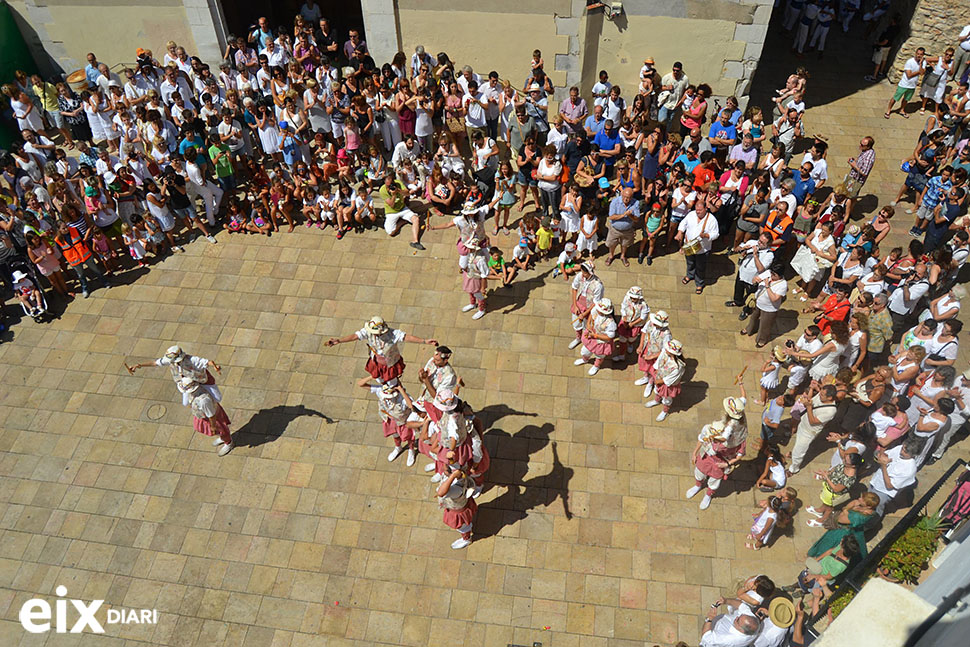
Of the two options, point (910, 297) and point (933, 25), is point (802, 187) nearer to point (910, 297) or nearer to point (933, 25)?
point (910, 297)

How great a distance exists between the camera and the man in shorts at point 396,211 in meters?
13.8

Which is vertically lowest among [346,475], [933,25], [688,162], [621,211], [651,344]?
[346,475]

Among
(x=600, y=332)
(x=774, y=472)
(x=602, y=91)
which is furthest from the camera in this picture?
(x=602, y=91)

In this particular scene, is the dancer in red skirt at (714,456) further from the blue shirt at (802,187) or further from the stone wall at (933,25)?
the stone wall at (933,25)

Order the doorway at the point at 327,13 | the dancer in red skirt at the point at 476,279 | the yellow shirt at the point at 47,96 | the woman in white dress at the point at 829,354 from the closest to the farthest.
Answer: the woman in white dress at the point at 829,354 → the dancer in red skirt at the point at 476,279 → the yellow shirt at the point at 47,96 → the doorway at the point at 327,13

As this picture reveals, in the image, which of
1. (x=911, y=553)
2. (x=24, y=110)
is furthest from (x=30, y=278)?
(x=911, y=553)

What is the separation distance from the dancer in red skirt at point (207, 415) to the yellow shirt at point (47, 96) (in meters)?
10.0

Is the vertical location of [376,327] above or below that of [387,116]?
below

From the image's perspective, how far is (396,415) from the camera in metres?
10.1

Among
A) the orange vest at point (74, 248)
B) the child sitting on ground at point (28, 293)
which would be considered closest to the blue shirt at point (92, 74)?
the orange vest at point (74, 248)

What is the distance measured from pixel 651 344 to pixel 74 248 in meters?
10.4

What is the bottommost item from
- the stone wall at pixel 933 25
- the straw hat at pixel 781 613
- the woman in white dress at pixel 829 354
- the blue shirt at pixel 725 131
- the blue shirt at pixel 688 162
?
the straw hat at pixel 781 613

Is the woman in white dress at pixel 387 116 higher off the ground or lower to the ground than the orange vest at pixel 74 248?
higher

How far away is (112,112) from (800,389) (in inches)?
589
